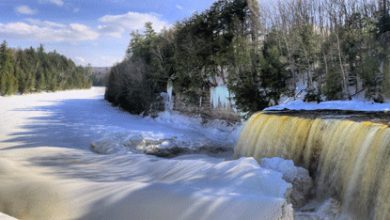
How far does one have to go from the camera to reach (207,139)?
50.1 feet

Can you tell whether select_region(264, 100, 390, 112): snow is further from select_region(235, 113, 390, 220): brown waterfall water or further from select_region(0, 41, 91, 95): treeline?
select_region(0, 41, 91, 95): treeline

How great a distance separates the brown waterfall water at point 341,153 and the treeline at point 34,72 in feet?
137

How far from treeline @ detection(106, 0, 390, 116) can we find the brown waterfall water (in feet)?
13.7

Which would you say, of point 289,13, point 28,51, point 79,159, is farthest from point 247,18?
point 28,51

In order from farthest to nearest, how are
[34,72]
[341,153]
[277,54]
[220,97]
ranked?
Result: [34,72], [220,97], [277,54], [341,153]

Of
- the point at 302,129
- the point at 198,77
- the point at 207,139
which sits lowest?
the point at 207,139

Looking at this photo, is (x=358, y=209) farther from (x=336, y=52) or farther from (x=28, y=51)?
(x=28, y=51)

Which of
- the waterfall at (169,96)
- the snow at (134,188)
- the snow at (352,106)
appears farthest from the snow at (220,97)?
the snow at (134,188)

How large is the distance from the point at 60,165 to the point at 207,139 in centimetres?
671

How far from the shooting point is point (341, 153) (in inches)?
294

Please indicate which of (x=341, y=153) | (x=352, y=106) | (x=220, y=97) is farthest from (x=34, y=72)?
(x=341, y=153)

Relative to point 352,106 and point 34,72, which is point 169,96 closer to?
point 352,106

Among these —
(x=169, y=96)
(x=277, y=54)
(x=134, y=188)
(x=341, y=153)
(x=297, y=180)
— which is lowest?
(x=297, y=180)

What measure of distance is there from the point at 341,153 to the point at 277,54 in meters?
8.53
